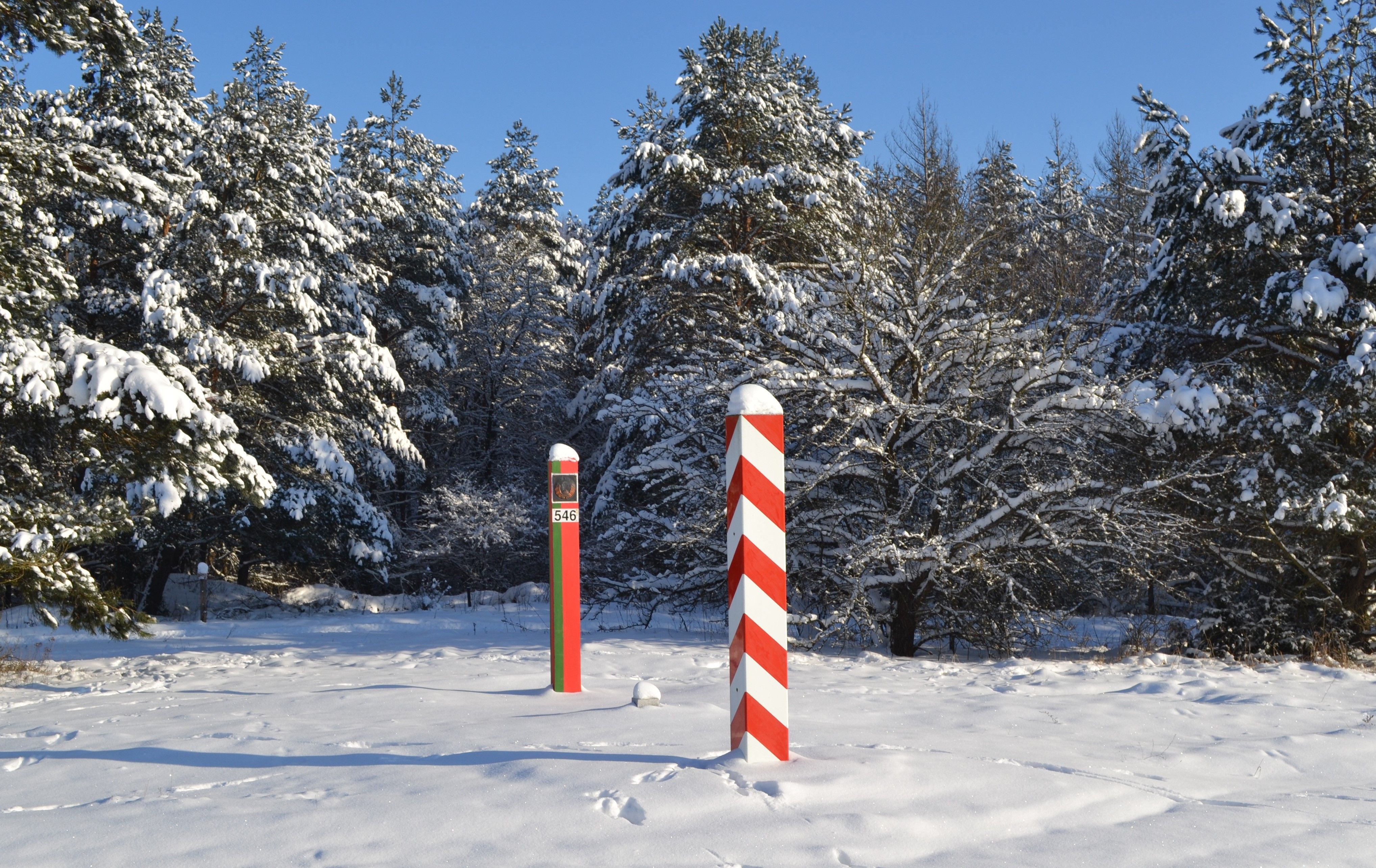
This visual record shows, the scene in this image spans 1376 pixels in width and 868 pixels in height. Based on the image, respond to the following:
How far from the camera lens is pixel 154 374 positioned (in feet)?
23.9

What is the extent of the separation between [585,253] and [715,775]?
2972 centimetres

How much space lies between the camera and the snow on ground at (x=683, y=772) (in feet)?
9.10

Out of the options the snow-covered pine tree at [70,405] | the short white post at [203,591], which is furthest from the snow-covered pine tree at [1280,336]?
the short white post at [203,591]

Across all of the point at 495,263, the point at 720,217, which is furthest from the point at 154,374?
the point at 495,263

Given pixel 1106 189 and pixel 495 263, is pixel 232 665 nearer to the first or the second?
pixel 495 263

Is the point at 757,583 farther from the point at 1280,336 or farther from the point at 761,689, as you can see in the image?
the point at 1280,336

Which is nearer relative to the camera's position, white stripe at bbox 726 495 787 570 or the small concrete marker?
white stripe at bbox 726 495 787 570

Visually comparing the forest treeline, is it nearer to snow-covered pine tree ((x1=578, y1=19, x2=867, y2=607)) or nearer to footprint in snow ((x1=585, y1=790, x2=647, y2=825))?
snow-covered pine tree ((x1=578, y1=19, x2=867, y2=607))

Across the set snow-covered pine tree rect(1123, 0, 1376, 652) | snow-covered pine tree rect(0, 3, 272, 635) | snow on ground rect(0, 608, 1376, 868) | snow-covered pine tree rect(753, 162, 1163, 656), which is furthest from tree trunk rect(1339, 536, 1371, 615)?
snow-covered pine tree rect(0, 3, 272, 635)

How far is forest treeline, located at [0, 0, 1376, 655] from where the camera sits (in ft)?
27.2

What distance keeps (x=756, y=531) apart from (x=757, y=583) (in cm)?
19

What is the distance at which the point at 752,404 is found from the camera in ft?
11.8

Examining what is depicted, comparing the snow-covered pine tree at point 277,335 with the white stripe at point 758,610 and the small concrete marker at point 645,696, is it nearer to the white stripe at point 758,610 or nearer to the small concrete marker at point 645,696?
the small concrete marker at point 645,696

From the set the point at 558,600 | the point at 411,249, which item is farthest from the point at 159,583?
the point at 558,600
